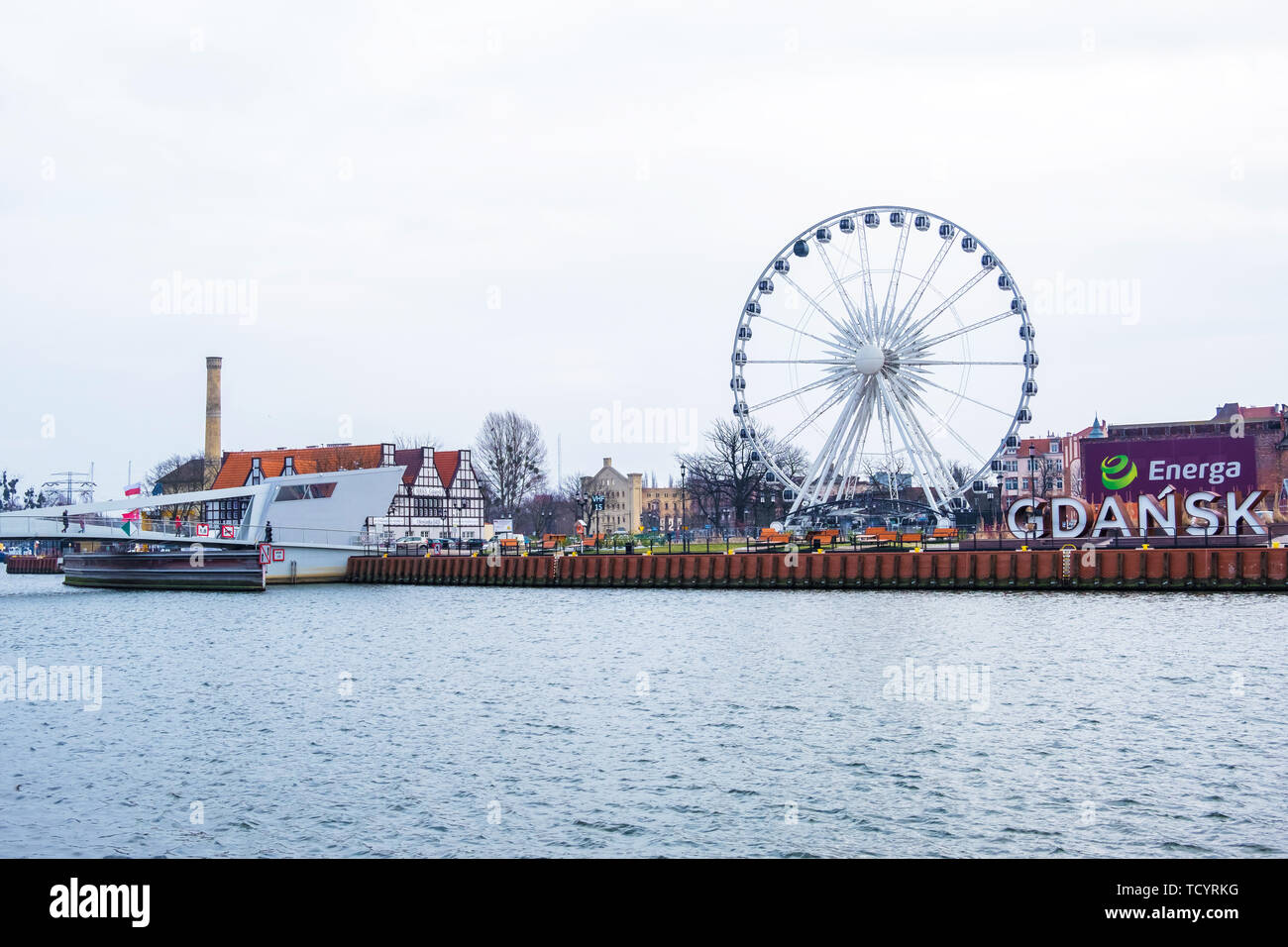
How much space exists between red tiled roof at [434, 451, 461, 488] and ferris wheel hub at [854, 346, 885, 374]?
6109 cm

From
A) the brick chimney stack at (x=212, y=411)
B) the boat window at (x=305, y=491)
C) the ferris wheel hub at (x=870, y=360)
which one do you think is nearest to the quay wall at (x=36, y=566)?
the brick chimney stack at (x=212, y=411)

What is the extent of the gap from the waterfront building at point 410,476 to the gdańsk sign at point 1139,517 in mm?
62006

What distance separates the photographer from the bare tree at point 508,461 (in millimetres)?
142125

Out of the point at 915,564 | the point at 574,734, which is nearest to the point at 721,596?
the point at 915,564

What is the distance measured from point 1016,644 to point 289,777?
2316 centimetres

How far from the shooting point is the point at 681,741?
82.1 ft

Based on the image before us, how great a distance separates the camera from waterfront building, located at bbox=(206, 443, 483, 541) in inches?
4505

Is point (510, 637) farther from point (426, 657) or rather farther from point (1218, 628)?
point (1218, 628)

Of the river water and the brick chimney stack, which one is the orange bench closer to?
the river water

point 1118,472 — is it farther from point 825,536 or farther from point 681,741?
point 681,741
